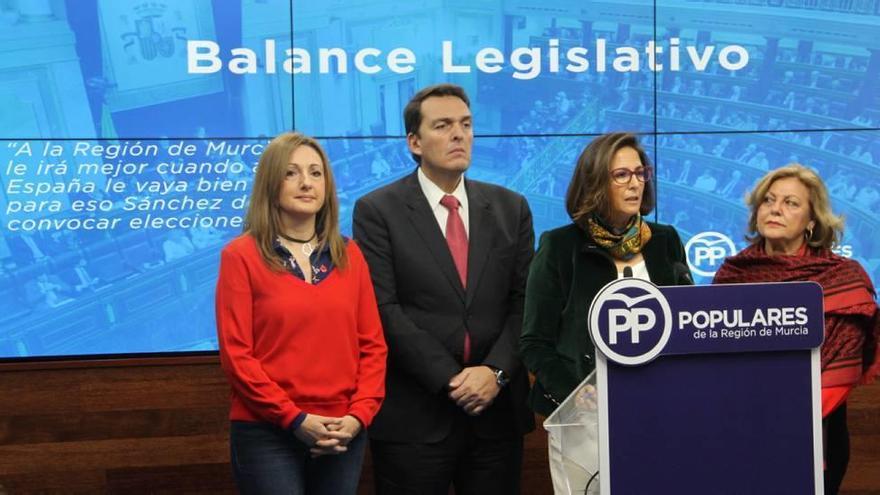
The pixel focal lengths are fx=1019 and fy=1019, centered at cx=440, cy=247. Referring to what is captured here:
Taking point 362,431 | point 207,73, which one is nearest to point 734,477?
point 362,431

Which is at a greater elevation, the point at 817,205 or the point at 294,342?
the point at 817,205

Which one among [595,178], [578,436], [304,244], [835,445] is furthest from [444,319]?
[835,445]

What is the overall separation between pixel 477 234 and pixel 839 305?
105 cm

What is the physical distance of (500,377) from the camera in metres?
2.97

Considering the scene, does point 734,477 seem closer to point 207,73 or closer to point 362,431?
point 362,431

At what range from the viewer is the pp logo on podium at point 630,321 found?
1773mm

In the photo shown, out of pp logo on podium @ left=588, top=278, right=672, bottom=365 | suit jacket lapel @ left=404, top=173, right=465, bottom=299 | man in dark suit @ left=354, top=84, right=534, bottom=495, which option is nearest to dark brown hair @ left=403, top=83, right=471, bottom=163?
man in dark suit @ left=354, top=84, right=534, bottom=495

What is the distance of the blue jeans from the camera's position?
2.61 meters

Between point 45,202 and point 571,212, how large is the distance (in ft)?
7.30

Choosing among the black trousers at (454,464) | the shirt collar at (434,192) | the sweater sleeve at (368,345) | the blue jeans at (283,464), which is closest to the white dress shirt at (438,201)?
the shirt collar at (434,192)

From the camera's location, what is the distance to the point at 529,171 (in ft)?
13.9

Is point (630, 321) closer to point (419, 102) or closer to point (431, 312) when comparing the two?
point (431, 312)

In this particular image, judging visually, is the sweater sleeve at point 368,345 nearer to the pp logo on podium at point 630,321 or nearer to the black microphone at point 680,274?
the black microphone at point 680,274

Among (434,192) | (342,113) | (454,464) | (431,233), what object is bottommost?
(454,464)
